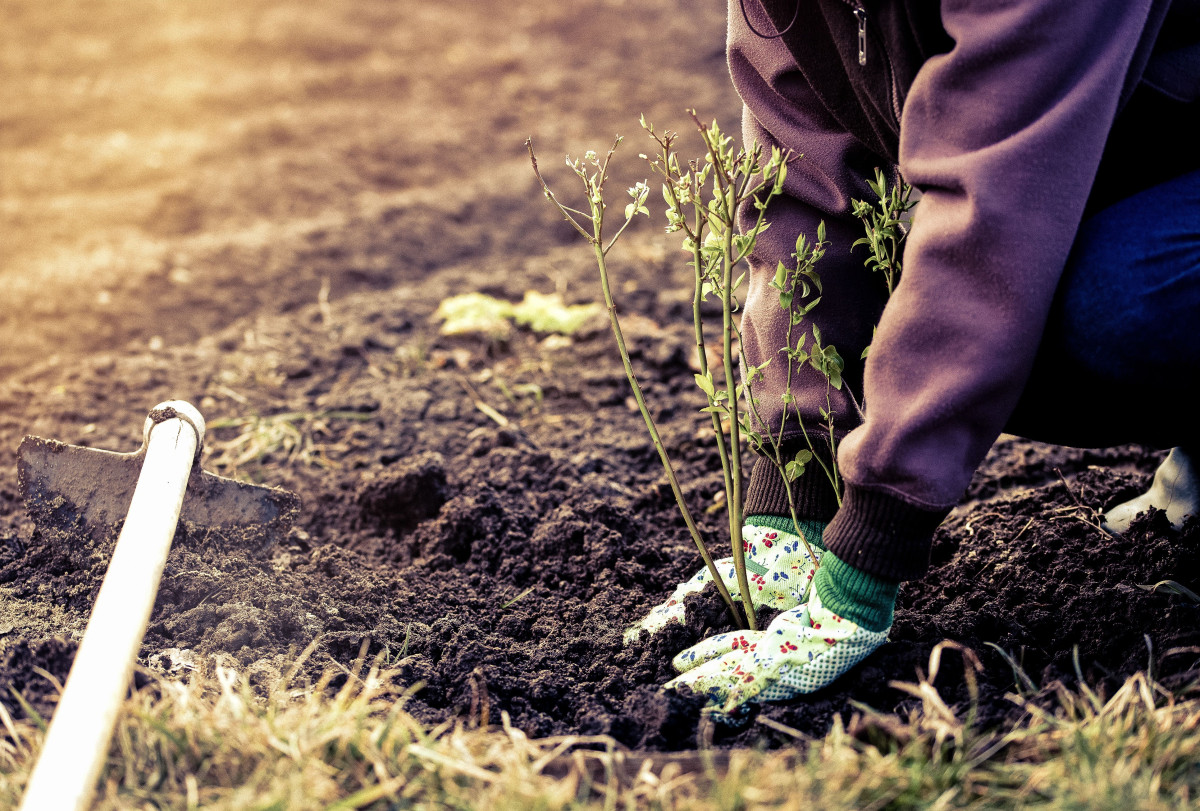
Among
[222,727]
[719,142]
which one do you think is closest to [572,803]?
[222,727]

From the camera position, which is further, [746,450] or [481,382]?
[481,382]

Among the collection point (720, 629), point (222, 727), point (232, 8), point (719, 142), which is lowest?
point (720, 629)

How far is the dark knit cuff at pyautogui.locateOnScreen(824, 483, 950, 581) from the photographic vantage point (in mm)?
1427

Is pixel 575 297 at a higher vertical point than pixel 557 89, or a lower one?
lower

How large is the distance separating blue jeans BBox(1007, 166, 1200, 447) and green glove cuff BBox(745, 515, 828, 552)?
460mm

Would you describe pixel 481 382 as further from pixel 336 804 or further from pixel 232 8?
pixel 232 8

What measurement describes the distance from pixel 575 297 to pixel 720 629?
2.07 meters

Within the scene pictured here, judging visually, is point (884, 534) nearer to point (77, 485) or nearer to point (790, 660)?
point (790, 660)

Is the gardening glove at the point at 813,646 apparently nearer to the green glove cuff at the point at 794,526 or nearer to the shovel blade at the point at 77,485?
the green glove cuff at the point at 794,526

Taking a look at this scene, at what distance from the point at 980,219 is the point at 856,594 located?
580 millimetres

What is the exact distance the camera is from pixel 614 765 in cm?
132

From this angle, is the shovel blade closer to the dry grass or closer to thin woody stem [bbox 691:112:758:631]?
the dry grass

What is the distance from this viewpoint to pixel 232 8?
8.14 m

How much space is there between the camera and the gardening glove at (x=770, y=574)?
176 cm
